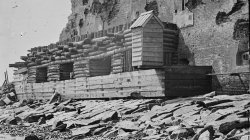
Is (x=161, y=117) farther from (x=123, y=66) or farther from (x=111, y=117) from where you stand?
(x=123, y=66)

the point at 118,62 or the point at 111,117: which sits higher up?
the point at 118,62

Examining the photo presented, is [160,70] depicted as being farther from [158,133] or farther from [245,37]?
[158,133]

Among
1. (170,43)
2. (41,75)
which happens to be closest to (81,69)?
(41,75)

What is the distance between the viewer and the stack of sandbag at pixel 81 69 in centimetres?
2233

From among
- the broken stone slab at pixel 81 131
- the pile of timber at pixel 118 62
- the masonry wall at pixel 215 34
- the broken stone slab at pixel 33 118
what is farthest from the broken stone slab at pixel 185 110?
the broken stone slab at pixel 33 118

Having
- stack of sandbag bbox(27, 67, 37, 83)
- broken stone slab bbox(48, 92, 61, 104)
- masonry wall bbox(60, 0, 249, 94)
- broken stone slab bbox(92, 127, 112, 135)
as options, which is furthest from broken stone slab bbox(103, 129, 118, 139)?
stack of sandbag bbox(27, 67, 37, 83)

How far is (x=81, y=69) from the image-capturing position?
2281 centimetres

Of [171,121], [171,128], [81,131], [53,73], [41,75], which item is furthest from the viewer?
[41,75]

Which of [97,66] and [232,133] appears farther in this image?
[97,66]

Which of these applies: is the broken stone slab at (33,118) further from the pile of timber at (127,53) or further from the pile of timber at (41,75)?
A: the pile of timber at (41,75)

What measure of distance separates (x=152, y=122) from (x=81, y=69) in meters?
11.7

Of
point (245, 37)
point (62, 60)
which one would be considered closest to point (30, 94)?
point (62, 60)

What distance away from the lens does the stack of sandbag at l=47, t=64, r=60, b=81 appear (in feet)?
82.7

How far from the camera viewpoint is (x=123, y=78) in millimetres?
17891
